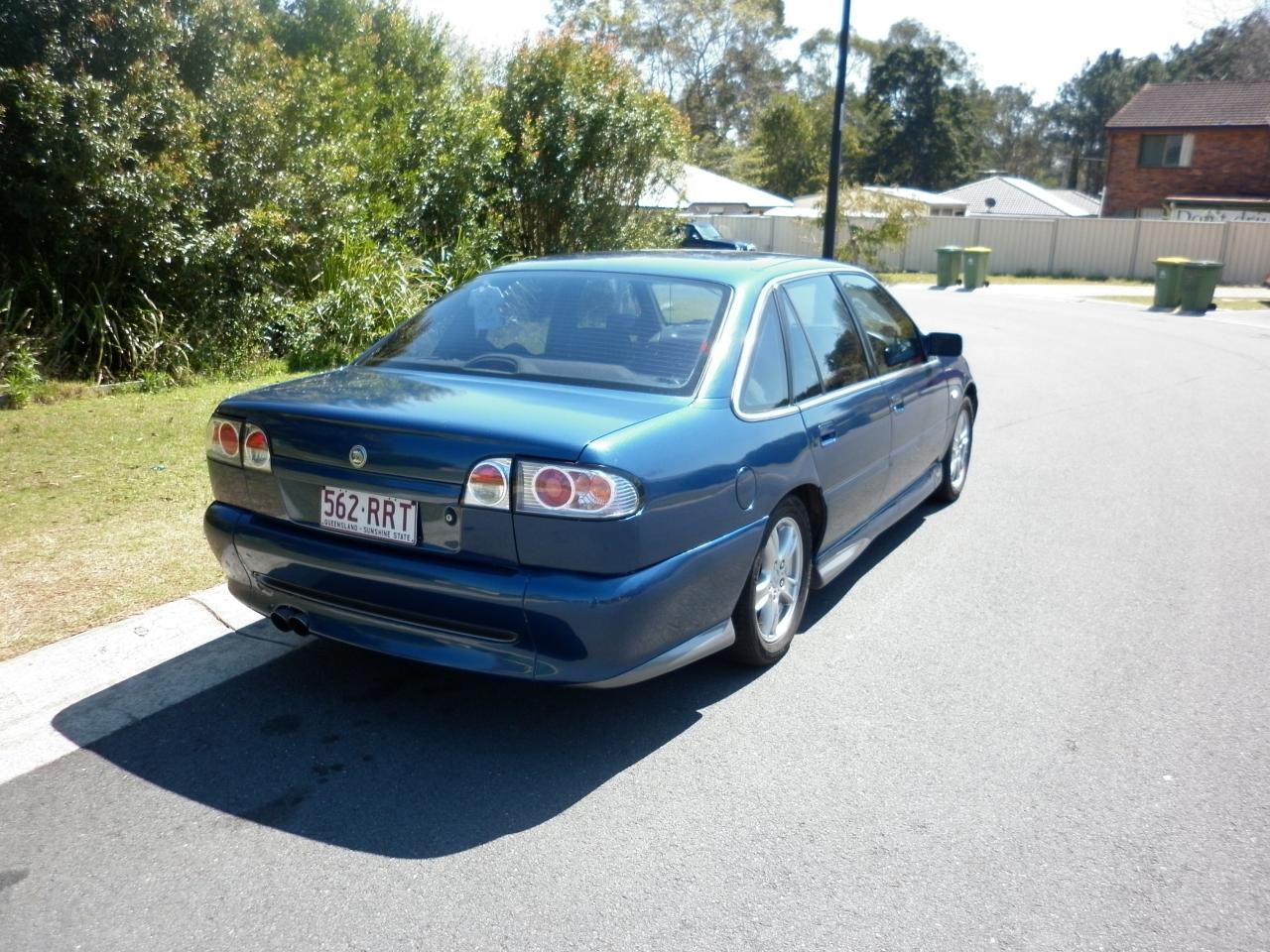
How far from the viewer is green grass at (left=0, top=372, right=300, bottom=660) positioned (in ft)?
15.9

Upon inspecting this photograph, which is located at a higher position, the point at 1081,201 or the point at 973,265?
the point at 1081,201

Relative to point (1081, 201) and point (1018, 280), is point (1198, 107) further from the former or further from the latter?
point (1081, 201)

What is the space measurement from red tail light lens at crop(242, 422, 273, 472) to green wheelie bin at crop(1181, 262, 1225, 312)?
24100 millimetres

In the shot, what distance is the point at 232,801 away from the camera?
3.52 m

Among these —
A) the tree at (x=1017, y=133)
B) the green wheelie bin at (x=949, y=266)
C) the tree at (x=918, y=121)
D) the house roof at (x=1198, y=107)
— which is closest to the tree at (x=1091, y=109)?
the tree at (x=1017, y=133)

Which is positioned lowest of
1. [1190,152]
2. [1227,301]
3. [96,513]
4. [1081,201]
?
[1227,301]

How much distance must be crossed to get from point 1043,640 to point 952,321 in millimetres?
16501

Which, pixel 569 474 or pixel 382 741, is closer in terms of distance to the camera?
pixel 569 474

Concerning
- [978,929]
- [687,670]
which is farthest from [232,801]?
[978,929]

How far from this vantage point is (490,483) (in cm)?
360

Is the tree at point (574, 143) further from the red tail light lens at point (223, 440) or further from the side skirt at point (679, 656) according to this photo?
the side skirt at point (679, 656)

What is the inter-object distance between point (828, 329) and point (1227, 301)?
25107 mm

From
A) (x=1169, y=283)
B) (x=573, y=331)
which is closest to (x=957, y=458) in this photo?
(x=573, y=331)

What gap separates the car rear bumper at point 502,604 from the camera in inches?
140
